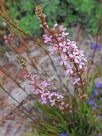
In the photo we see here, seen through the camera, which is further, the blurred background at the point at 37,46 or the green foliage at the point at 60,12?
the green foliage at the point at 60,12

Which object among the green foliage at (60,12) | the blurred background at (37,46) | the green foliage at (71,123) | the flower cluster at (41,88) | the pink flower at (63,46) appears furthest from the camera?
the green foliage at (60,12)

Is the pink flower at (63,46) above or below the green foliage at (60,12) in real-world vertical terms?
below

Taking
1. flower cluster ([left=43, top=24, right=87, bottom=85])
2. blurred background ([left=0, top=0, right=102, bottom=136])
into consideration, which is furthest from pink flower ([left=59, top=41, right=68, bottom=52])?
blurred background ([left=0, top=0, right=102, bottom=136])

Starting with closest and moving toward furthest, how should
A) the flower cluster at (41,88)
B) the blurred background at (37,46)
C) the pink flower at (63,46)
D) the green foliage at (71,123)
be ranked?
the pink flower at (63,46), the flower cluster at (41,88), the green foliage at (71,123), the blurred background at (37,46)

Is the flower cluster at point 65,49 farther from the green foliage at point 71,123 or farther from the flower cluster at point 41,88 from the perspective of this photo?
the green foliage at point 71,123

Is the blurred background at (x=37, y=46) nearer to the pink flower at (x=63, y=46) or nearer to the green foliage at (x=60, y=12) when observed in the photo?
the green foliage at (x=60, y=12)

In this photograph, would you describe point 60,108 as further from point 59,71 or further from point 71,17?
point 71,17

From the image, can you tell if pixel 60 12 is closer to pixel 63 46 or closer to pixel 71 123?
pixel 71 123

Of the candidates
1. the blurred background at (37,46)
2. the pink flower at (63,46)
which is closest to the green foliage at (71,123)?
the blurred background at (37,46)

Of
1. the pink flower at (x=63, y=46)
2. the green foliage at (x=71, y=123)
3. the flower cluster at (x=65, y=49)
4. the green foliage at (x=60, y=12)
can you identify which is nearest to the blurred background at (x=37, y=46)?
the green foliage at (x=60, y=12)

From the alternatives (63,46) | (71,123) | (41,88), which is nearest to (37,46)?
(71,123)
